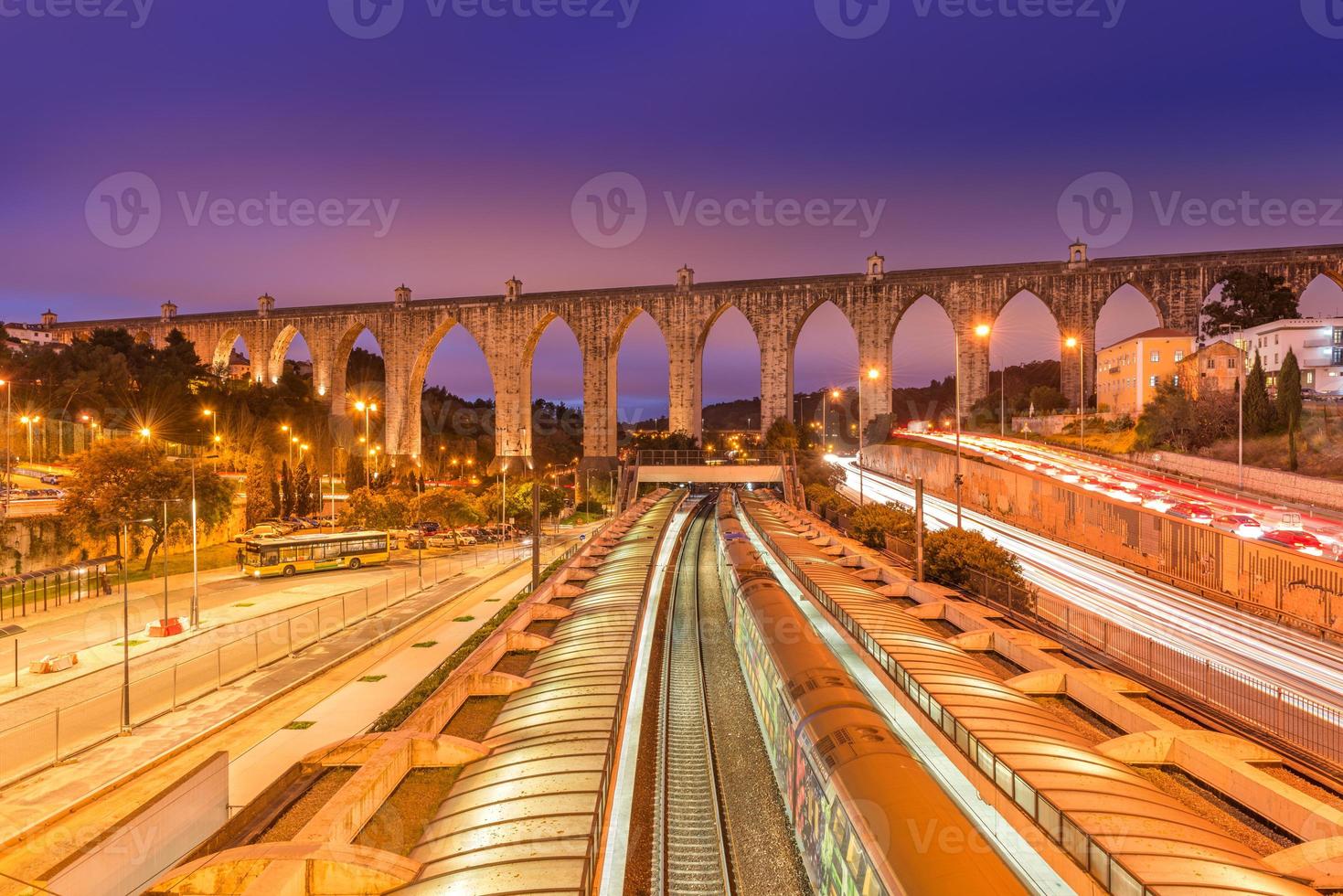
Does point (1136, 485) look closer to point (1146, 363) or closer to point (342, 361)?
point (1146, 363)

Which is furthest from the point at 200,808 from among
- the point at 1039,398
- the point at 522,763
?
the point at 1039,398

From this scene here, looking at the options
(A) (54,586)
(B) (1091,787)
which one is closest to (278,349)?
(A) (54,586)

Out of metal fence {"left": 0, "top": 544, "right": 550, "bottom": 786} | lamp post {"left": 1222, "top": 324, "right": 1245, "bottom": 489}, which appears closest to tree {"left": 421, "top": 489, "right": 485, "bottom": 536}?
metal fence {"left": 0, "top": 544, "right": 550, "bottom": 786}

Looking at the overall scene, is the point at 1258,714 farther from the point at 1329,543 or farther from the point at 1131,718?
the point at 1329,543

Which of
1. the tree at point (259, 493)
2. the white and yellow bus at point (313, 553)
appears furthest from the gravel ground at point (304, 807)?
the tree at point (259, 493)

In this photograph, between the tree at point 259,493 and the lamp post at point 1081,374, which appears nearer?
the tree at point 259,493

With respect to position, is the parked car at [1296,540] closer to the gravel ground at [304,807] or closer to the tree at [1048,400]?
the gravel ground at [304,807]
